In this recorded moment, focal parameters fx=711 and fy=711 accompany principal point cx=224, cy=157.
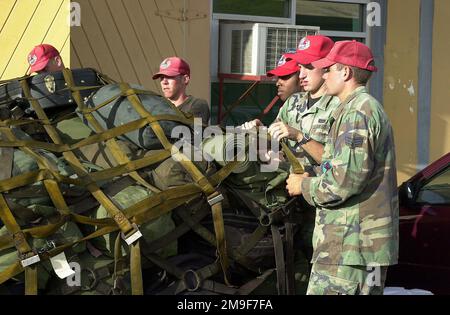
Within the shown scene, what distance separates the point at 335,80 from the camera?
9.86 ft

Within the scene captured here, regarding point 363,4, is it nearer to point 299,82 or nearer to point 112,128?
point 299,82

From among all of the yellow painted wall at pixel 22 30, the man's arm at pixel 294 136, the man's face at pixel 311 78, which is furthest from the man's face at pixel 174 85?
the man's arm at pixel 294 136

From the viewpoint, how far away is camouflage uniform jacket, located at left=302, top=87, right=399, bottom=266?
9.33ft

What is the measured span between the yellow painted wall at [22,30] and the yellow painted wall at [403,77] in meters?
3.85

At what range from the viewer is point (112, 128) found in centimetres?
320

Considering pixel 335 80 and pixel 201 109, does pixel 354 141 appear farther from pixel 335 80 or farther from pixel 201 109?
pixel 201 109

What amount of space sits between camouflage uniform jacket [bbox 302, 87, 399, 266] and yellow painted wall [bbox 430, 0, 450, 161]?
5.42 meters

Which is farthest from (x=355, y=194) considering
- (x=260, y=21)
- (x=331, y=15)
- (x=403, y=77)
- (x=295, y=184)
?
(x=403, y=77)

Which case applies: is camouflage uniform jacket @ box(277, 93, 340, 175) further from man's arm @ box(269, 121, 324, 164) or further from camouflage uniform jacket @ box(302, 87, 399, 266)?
camouflage uniform jacket @ box(302, 87, 399, 266)

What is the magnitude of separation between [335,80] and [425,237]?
58.1 inches

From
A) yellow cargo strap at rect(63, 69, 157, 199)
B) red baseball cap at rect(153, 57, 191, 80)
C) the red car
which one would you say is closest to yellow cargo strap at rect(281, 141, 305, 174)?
yellow cargo strap at rect(63, 69, 157, 199)

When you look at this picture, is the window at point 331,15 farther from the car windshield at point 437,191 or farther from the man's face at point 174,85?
the car windshield at point 437,191

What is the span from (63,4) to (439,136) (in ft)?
15.2

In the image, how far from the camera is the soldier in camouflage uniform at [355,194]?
2853 millimetres
